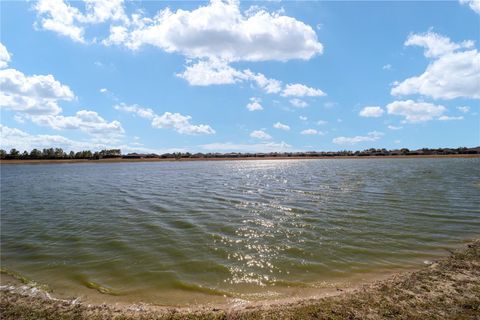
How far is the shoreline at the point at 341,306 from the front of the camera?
5.18 meters

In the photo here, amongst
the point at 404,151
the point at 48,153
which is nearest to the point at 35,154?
the point at 48,153

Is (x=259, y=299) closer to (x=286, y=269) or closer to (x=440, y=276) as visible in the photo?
(x=286, y=269)

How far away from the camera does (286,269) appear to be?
7.81 meters

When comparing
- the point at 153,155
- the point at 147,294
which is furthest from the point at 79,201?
the point at 153,155

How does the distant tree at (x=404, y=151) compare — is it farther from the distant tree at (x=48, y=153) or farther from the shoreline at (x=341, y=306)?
the distant tree at (x=48, y=153)

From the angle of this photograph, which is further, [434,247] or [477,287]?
[434,247]

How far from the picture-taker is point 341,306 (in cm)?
546

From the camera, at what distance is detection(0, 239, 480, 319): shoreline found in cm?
518

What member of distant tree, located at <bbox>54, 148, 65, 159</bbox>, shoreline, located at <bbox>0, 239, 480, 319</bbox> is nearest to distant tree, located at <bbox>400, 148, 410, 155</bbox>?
shoreline, located at <bbox>0, 239, 480, 319</bbox>

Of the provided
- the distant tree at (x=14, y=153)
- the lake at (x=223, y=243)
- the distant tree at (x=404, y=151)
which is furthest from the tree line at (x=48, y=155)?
the distant tree at (x=404, y=151)

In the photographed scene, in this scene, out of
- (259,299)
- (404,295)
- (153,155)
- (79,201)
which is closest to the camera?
(404,295)

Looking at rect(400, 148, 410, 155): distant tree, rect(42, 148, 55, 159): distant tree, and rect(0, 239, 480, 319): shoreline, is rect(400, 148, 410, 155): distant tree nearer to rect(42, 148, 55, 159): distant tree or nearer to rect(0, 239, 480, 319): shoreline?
rect(0, 239, 480, 319): shoreline

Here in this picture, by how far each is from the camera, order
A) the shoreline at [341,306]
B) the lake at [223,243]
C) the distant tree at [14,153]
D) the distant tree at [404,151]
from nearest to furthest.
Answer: the shoreline at [341,306]
the lake at [223,243]
the distant tree at [14,153]
the distant tree at [404,151]

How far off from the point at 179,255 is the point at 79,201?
556 inches
